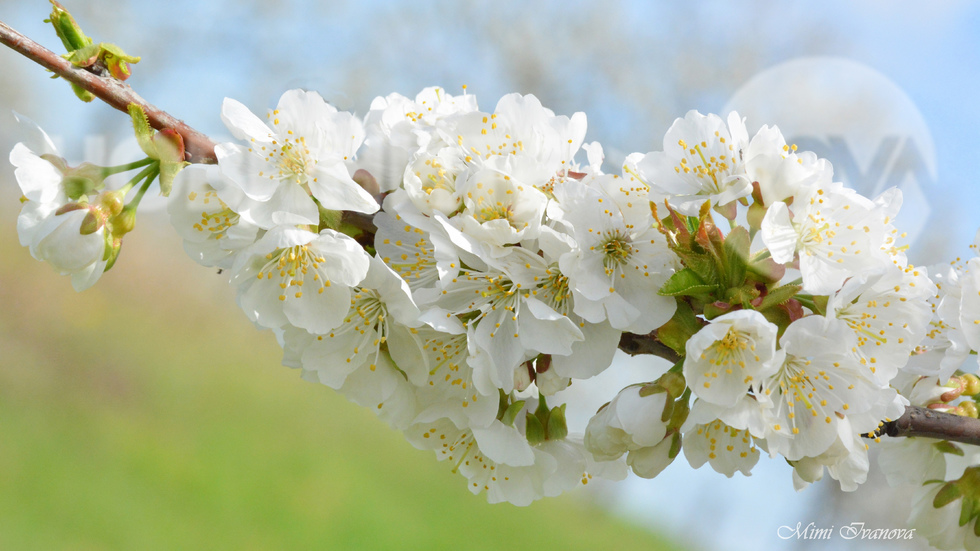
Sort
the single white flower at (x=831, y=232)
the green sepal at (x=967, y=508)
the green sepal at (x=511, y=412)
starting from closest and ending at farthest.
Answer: the single white flower at (x=831, y=232)
the green sepal at (x=511, y=412)
the green sepal at (x=967, y=508)

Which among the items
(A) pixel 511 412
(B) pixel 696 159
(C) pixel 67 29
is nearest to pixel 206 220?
(C) pixel 67 29

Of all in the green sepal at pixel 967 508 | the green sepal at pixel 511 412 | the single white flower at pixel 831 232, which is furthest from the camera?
the green sepal at pixel 967 508

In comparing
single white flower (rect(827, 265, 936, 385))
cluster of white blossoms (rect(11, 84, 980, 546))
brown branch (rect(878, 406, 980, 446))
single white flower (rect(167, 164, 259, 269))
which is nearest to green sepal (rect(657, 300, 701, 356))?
cluster of white blossoms (rect(11, 84, 980, 546))

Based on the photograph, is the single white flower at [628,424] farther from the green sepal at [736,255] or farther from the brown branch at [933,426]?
the brown branch at [933,426]

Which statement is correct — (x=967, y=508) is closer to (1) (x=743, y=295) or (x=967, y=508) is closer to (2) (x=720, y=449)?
(2) (x=720, y=449)

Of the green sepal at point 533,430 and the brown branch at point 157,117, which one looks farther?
the green sepal at point 533,430

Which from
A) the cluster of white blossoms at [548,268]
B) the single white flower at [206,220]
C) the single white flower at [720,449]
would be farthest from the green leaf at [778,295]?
the single white flower at [206,220]
